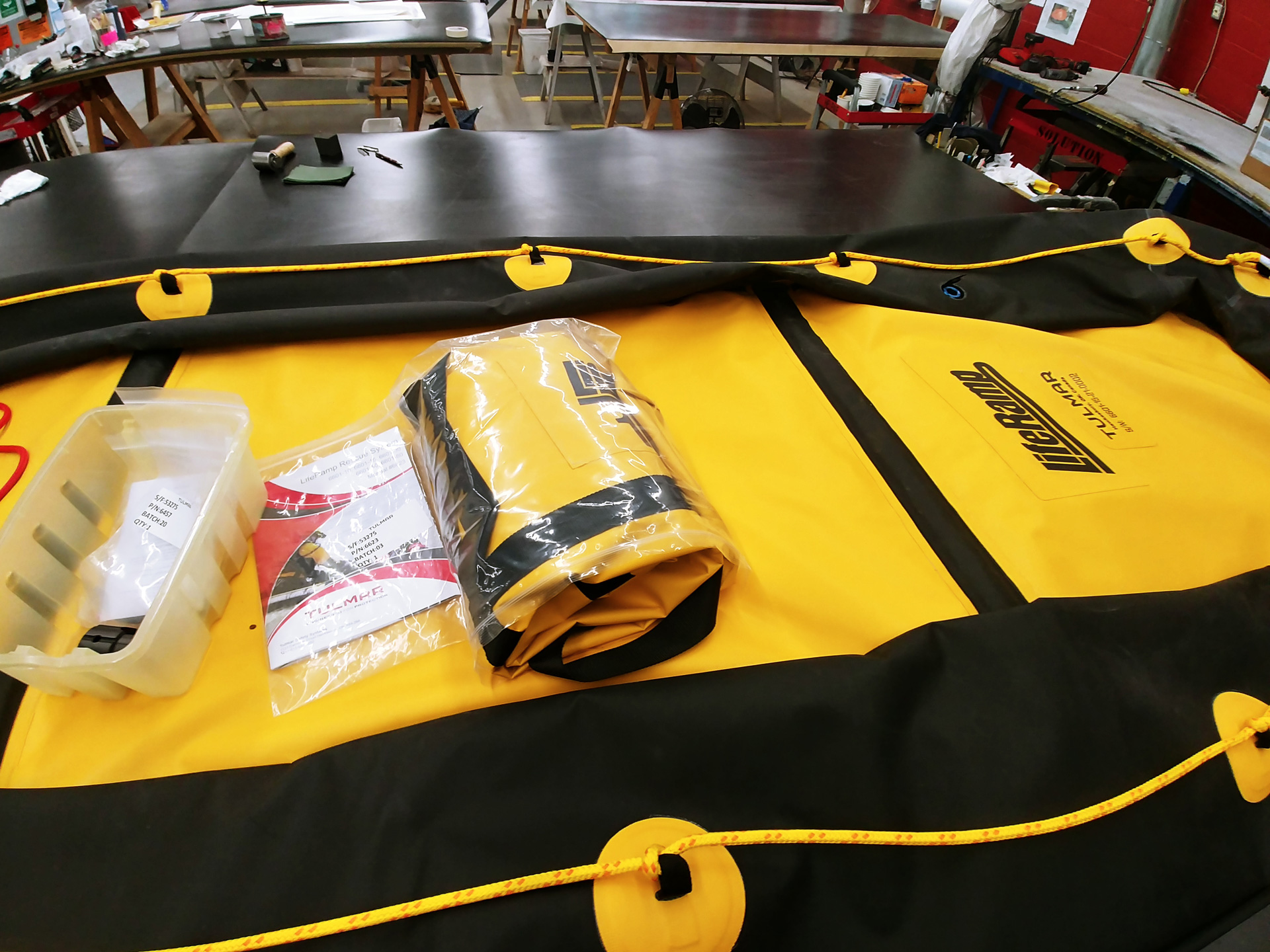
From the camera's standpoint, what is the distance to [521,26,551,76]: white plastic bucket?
3.76 metres

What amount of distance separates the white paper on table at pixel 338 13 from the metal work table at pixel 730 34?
709 millimetres

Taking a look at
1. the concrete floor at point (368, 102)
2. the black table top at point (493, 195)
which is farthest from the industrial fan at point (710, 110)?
the black table top at point (493, 195)

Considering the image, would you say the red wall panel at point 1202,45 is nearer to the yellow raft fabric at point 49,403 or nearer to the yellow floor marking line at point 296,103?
the yellow raft fabric at point 49,403

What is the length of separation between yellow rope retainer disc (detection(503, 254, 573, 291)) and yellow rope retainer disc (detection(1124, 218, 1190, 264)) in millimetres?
844

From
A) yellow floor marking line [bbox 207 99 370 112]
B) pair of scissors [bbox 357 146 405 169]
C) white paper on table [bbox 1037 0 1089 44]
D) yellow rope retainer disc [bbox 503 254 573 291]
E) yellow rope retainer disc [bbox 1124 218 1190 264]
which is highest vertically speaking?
white paper on table [bbox 1037 0 1089 44]

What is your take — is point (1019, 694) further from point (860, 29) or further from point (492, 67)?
point (492, 67)

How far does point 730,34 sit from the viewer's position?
249 centimetres

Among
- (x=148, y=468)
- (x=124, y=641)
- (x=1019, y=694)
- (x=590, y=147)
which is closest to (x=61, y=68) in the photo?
(x=590, y=147)

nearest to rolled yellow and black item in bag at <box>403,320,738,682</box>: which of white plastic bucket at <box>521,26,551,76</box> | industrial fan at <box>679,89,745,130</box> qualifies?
industrial fan at <box>679,89,745,130</box>

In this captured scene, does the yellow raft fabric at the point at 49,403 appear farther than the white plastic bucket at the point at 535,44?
No

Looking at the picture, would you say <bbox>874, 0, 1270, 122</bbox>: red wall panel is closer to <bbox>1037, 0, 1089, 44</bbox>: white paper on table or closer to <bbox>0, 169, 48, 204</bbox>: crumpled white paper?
<bbox>1037, 0, 1089, 44</bbox>: white paper on table

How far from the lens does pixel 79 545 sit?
0.56 meters

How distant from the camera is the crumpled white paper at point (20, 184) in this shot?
1.11 meters

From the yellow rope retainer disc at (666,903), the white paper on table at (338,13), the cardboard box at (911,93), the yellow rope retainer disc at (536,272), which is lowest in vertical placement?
the yellow rope retainer disc at (666,903)
